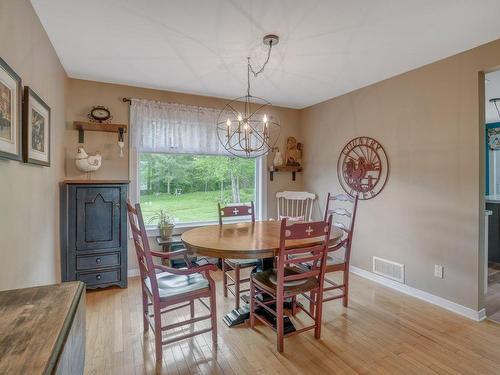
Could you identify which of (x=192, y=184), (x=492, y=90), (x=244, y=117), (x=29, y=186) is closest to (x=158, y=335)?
(x=29, y=186)

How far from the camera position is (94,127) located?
3.36 m

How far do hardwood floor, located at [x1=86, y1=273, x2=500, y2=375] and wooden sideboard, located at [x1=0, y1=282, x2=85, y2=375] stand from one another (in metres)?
1.02

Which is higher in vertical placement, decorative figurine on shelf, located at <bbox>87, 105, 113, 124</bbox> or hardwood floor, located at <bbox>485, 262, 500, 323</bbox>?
decorative figurine on shelf, located at <bbox>87, 105, 113, 124</bbox>

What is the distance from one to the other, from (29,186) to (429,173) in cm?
352

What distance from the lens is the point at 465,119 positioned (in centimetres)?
261

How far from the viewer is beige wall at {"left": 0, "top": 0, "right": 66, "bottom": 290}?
5.11 ft

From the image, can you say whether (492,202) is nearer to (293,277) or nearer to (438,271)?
(438,271)

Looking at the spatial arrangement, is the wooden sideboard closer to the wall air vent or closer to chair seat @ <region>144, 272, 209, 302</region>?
chair seat @ <region>144, 272, 209, 302</region>

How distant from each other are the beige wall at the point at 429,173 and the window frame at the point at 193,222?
1.40 metres

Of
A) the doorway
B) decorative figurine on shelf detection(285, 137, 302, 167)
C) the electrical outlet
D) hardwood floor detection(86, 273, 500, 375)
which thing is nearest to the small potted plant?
hardwood floor detection(86, 273, 500, 375)

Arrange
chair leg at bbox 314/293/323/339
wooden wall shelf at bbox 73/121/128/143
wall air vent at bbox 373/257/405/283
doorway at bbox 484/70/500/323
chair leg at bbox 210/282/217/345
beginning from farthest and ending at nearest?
wooden wall shelf at bbox 73/121/128/143, wall air vent at bbox 373/257/405/283, doorway at bbox 484/70/500/323, chair leg at bbox 314/293/323/339, chair leg at bbox 210/282/217/345

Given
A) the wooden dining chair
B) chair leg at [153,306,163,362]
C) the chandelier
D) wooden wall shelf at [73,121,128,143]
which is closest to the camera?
chair leg at [153,306,163,362]

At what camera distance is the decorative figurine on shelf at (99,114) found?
3383 mm

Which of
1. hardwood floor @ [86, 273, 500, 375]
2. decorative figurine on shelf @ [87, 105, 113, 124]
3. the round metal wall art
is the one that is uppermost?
decorative figurine on shelf @ [87, 105, 113, 124]
